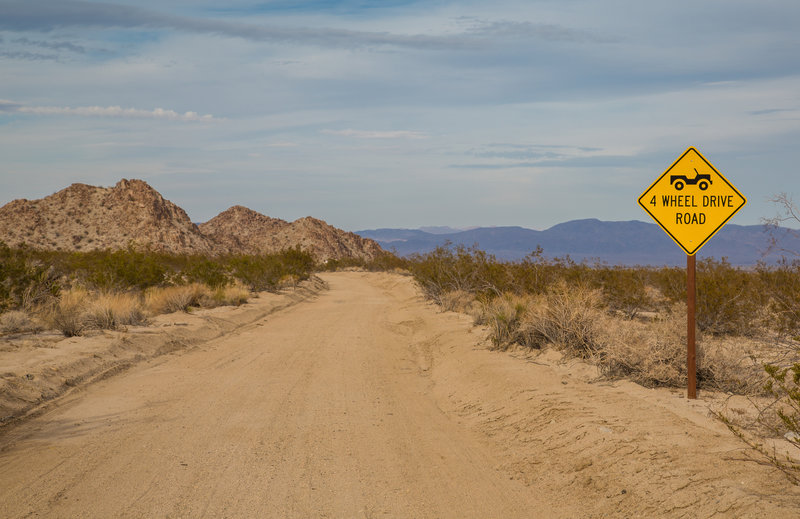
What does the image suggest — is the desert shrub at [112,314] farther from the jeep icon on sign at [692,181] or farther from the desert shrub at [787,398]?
the desert shrub at [787,398]

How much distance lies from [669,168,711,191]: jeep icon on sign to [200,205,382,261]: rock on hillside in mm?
96507

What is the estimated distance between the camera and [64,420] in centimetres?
855

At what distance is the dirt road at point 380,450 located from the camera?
5.67 metres

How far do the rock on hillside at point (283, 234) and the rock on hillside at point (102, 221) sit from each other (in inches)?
664

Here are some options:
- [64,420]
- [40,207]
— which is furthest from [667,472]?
[40,207]

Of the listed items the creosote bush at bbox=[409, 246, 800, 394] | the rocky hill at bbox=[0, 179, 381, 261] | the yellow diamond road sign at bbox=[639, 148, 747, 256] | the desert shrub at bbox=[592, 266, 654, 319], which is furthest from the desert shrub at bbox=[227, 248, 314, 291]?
the rocky hill at bbox=[0, 179, 381, 261]

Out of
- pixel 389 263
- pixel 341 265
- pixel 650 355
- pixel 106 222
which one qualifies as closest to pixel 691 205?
pixel 650 355

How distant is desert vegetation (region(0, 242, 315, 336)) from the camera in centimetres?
1548

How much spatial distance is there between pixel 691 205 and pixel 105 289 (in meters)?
19.2

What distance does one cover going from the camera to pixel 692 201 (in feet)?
30.0

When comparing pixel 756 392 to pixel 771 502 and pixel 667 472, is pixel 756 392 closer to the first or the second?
pixel 667 472

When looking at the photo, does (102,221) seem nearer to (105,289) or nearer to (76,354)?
(105,289)

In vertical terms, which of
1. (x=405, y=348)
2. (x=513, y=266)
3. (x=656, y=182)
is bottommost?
(x=405, y=348)

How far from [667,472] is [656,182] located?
4.80 metres
